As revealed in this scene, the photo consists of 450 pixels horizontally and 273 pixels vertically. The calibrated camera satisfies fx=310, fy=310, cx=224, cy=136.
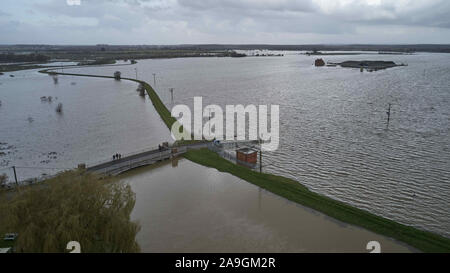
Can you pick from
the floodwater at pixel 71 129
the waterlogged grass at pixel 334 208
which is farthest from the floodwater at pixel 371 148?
the floodwater at pixel 71 129

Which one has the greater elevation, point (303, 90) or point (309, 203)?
point (303, 90)

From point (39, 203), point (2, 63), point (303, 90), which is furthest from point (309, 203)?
point (2, 63)

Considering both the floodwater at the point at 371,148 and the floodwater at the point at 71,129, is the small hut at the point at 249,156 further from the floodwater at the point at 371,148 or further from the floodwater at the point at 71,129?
the floodwater at the point at 71,129

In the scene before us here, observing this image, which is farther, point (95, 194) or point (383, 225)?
point (383, 225)

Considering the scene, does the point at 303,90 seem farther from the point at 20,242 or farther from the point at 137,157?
the point at 20,242

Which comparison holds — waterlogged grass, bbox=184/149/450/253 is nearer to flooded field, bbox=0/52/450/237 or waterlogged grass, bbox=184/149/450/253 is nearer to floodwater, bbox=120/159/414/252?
floodwater, bbox=120/159/414/252

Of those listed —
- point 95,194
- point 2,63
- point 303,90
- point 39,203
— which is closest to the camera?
point 39,203
